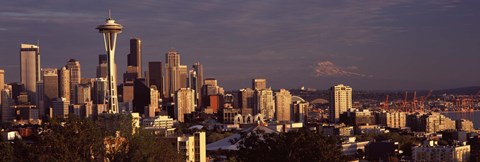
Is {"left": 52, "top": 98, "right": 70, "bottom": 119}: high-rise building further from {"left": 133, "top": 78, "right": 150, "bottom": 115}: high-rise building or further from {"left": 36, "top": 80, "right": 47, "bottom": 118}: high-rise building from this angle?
{"left": 133, "top": 78, "right": 150, "bottom": 115}: high-rise building

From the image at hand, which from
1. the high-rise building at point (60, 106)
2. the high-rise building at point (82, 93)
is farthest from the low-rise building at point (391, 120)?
the high-rise building at point (82, 93)

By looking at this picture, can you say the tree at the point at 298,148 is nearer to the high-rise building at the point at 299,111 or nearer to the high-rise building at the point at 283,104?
the high-rise building at the point at 299,111

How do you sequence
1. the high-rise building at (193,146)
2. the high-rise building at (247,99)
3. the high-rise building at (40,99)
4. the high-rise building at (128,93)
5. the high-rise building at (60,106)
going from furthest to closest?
the high-rise building at (247,99)
the high-rise building at (128,93)
the high-rise building at (40,99)
the high-rise building at (60,106)
the high-rise building at (193,146)

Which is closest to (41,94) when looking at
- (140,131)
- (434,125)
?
(434,125)

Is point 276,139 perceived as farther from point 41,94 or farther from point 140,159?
point 41,94

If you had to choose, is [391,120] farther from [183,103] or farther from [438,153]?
[438,153]

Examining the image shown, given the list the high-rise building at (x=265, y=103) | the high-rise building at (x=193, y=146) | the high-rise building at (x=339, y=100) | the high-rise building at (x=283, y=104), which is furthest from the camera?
the high-rise building at (x=265, y=103)
